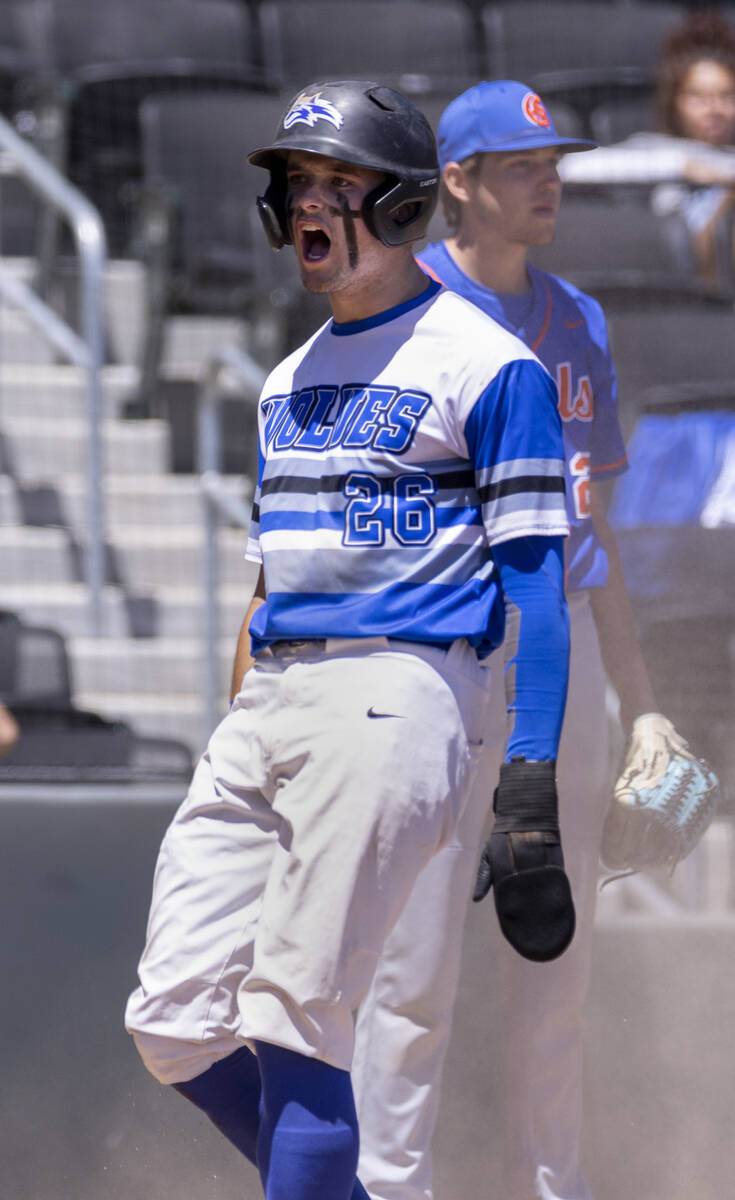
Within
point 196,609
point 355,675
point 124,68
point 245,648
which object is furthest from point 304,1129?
point 124,68

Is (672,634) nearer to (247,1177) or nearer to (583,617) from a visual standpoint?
(583,617)

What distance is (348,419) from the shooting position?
167cm

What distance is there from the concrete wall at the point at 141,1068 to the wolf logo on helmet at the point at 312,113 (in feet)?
3.85

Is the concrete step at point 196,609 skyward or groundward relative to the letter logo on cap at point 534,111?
groundward

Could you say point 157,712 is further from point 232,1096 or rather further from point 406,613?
point 406,613

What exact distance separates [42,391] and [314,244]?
2.50m

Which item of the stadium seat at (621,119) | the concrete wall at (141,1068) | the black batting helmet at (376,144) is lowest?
the concrete wall at (141,1068)

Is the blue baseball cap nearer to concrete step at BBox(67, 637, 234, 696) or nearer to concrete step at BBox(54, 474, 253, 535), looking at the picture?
concrete step at BBox(67, 637, 234, 696)

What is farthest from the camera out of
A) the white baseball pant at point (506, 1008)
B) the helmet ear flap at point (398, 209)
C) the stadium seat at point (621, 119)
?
the stadium seat at point (621, 119)

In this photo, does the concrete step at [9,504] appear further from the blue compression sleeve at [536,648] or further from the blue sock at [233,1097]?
the blue compression sleeve at [536,648]

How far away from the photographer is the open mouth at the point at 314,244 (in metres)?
1.70

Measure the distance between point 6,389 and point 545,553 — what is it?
2.79 m

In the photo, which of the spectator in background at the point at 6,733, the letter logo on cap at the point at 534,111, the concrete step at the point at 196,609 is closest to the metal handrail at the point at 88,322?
the concrete step at the point at 196,609

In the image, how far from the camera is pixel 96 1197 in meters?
2.31
